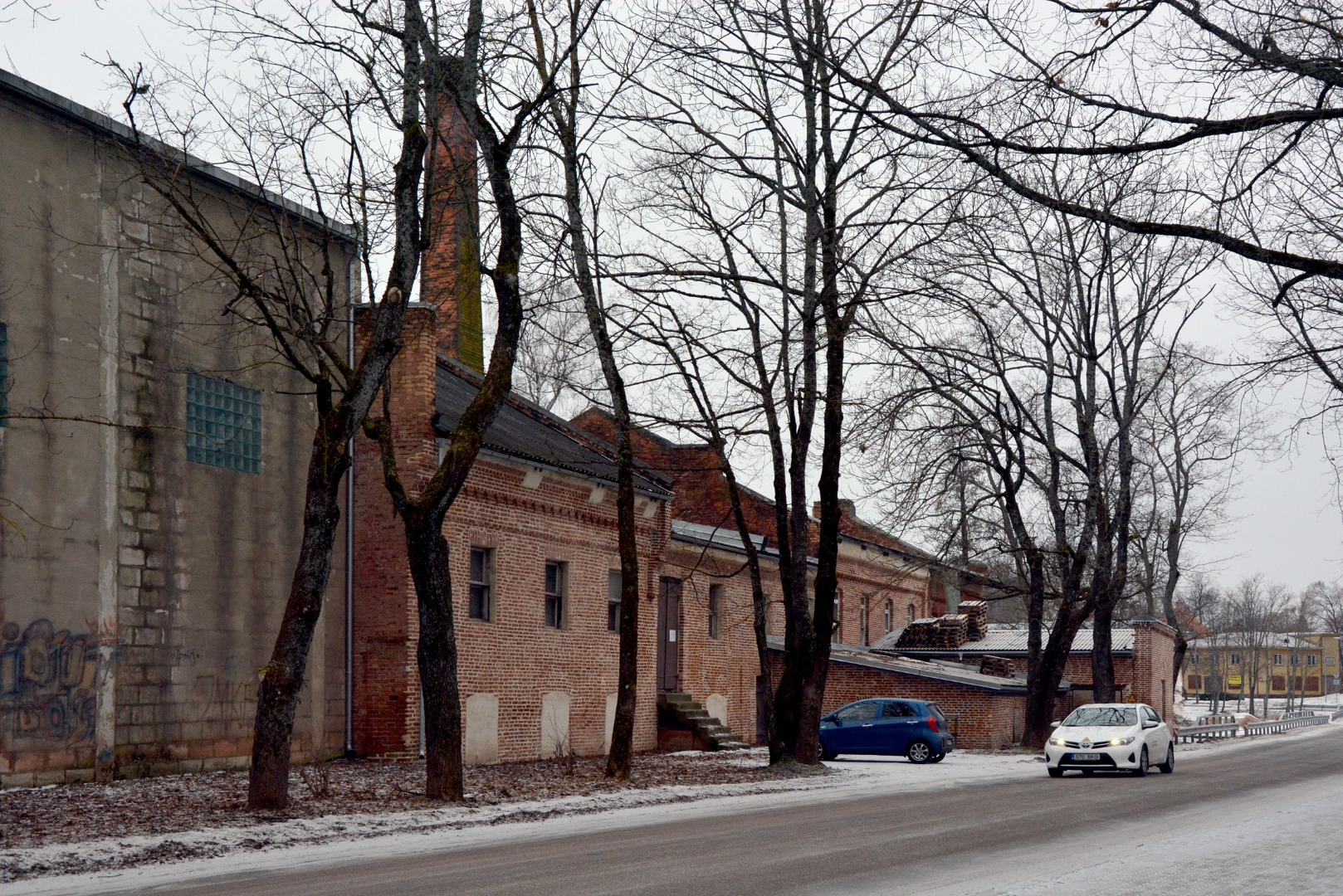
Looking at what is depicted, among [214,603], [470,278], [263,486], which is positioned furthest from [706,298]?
[214,603]

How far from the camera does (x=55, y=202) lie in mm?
17172

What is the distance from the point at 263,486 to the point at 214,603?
211 centimetres

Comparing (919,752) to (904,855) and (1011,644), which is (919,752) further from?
(1011,644)

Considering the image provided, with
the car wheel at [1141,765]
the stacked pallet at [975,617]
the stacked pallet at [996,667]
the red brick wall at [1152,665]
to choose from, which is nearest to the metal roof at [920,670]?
the stacked pallet at [996,667]

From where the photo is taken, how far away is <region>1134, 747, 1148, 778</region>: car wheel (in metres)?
24.1

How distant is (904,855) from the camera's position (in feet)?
38.8

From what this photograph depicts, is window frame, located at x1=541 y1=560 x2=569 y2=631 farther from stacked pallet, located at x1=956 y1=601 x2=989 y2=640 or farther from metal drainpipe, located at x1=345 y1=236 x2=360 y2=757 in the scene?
stacked pallet, located at x1=956 y1=601 x2=989 y2=640

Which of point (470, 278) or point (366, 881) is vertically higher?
point (470, 278)

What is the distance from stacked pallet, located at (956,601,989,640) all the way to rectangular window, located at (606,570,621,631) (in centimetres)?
2452

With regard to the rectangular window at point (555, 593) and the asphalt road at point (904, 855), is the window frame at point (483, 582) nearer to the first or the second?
the rectangular window at point (555, 593)

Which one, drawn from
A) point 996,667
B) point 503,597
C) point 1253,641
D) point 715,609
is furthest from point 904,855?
point 1253,641

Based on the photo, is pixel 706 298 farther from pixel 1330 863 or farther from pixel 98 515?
pixel 1330 863

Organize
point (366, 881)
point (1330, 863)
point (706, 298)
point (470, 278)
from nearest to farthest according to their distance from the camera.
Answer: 1. point (366, 881)
2. point (1330, 863)
3. point (470, 278)
4. point (706, 298)

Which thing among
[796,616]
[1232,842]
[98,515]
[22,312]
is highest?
[22,312]
